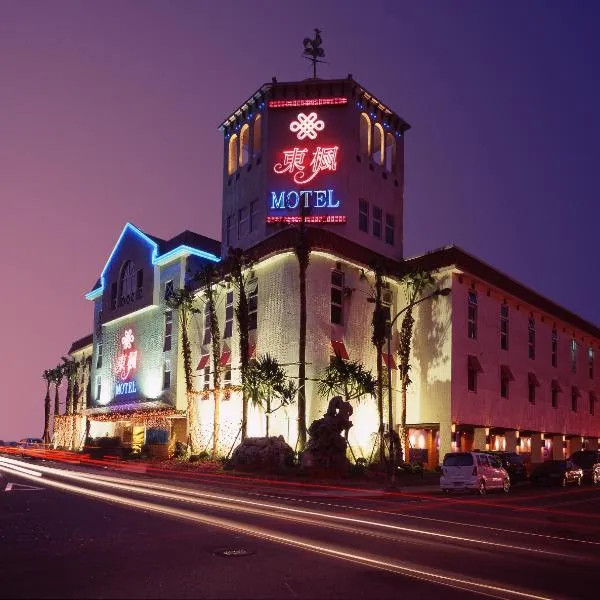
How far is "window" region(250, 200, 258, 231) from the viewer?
158ft

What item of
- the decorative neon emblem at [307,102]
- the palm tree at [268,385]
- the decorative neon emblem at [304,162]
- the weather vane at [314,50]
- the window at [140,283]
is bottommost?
the palm tree at [268,385]

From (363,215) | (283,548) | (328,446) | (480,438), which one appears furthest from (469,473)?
(363,215)

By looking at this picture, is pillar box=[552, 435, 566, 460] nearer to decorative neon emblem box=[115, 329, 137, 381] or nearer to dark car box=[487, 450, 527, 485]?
dark car box=[487, 450, 527, 485]

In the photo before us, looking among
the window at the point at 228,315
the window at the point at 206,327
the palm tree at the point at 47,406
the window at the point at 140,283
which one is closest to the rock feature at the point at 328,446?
the window at the point at 228,315

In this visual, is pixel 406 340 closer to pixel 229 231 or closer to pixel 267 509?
pixel 229 231

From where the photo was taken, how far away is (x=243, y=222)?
4966 centimetres

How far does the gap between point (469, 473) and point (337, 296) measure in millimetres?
14636

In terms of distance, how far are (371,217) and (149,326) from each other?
62.7ft

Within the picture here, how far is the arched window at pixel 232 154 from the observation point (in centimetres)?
5219

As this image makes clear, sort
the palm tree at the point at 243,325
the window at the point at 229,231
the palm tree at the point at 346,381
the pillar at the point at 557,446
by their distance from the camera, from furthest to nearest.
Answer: the pillar at the point at 557,446
the window at the point at 229,231
the palm tree at the point at 243,325
the palm tree at the point at 346,381

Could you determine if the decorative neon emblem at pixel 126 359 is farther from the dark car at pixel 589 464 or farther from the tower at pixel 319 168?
the dark car at pixel 589 464

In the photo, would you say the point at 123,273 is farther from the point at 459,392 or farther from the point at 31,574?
the point at 31,574

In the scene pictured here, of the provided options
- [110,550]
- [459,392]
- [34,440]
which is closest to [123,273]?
[459,392]

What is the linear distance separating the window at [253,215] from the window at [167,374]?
11573 millimetres
